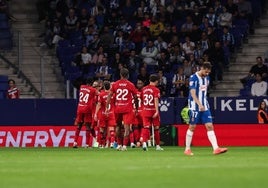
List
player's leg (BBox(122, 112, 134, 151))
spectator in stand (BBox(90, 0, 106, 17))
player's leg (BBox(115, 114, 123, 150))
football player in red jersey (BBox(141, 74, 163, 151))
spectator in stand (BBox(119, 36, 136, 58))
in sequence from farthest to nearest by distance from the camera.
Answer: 1. spectator in stand (BBox(90, 0, 106, 17))
2. spectator in stand (BBox(119, 36, 136, 58))
3. football player in red jersey (BBox(141, 74, 163, 151))
4. player's leg (BBox(115, 114, 123, 150))
5. player's leg (BBox(122, 112, 134, 151))

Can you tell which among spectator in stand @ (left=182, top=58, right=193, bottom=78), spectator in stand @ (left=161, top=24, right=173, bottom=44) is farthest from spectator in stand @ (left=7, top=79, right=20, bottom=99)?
spectator in stand @ (left=161, top=24, right=173, bottom=44)

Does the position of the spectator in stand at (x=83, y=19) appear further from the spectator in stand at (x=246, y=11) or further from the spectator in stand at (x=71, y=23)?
the spectator in stand at (x=246, y=11)

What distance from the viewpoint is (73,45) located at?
4081 centimetres

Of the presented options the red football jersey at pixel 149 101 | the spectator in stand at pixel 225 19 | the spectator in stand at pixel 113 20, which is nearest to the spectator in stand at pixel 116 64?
the spectator in stand at pixel 113 20

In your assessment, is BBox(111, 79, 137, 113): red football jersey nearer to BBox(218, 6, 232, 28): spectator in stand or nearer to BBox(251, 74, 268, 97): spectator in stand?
BBox(251, 74, 268, 97): spectator in stand

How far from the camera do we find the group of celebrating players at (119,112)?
28688 mm

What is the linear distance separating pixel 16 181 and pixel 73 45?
2561 centimetres

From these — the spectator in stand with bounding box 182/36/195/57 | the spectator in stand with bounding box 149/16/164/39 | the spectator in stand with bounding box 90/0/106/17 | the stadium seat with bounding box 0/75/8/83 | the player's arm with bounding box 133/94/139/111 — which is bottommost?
the player's arm with bounding box 133/94/139/111

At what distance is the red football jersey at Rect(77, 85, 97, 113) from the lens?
1283 inches

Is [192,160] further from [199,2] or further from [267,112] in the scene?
[199,2]

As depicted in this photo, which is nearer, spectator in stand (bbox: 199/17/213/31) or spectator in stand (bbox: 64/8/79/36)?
spectator in stand (bbox: 199/17/213/31)

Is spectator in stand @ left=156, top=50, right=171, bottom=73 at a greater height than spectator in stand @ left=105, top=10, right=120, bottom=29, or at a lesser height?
lesser

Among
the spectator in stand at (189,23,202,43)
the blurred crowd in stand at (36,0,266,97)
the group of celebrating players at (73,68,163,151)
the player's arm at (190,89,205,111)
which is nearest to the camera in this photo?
the player's arm at (190,89,205,111)

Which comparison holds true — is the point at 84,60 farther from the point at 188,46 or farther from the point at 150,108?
the point at 150,108
